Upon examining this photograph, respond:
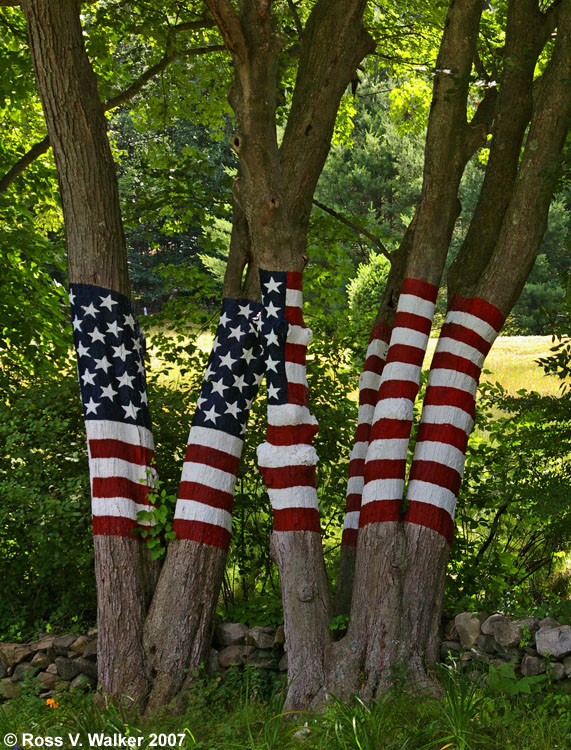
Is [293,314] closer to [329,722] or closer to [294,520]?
[294,520]

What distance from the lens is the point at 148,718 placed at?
4719 millimetres

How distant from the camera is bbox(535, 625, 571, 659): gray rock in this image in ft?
14.9

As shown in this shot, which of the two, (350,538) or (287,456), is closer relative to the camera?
(287,456)

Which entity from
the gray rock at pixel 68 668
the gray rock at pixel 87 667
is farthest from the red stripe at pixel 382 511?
the gray rock at pixel 68 668

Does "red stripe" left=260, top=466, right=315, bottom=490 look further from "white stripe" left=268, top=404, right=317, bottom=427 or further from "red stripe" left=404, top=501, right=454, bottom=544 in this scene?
"red stripe" left=404, top=501, right=454, bottom=544

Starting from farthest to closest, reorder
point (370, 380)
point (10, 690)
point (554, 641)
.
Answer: point (370, 380) → point (10, 690) → point (554, 641)

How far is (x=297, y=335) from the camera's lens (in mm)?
4996

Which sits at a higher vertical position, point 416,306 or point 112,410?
point 416,306

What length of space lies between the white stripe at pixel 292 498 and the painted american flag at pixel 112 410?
91cm

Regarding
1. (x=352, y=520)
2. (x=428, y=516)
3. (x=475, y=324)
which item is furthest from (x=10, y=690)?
(x=475, y=324)

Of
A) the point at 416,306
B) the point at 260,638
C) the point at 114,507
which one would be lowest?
the point at 260,638

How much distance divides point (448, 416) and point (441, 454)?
249mm

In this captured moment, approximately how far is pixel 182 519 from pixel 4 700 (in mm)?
1867

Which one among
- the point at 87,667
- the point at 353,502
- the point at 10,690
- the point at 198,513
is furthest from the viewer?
the point at 353,502
